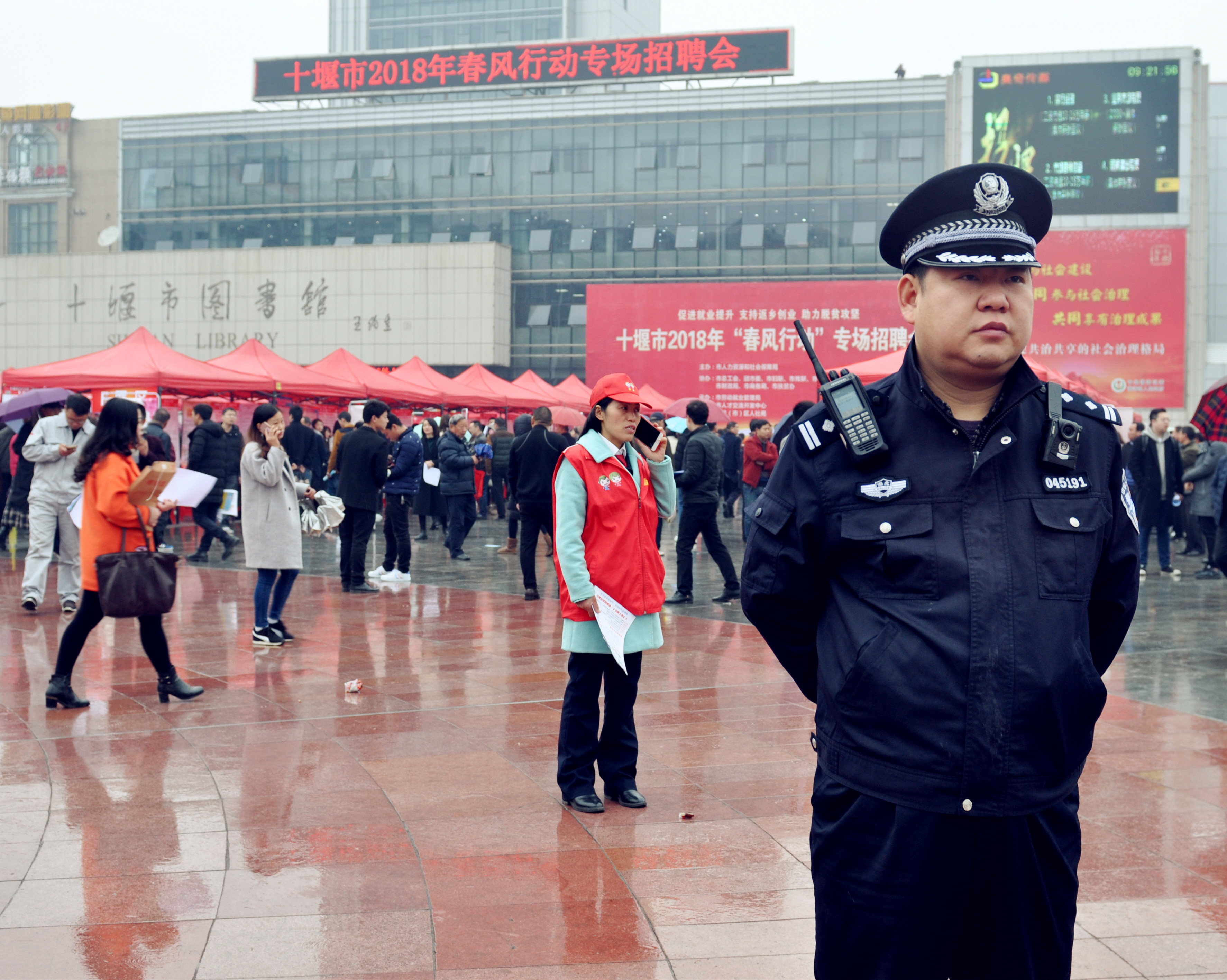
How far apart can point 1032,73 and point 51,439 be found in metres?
41.6

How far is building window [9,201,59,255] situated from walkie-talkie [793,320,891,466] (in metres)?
64.9

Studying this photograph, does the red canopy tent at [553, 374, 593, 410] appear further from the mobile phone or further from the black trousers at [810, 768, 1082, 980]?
the black trousers at [810, 768, 1082, 980]

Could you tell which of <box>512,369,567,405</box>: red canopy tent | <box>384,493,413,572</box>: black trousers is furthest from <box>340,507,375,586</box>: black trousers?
<box>512,369,567,405</box>: red canopy tent

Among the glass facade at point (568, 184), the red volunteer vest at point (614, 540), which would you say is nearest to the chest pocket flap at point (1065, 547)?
the red volunteer vest at point (614, 540)

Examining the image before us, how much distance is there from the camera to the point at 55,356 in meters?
54.2

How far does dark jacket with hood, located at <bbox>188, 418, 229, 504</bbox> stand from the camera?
15203mm

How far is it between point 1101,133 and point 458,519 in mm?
36156

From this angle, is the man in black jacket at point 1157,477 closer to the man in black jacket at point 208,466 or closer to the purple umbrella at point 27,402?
the man in black jacket at point 208,466

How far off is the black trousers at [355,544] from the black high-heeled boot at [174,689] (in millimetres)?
5105

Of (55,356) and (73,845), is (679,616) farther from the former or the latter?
(55,356)

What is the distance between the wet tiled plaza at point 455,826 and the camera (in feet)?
11.8

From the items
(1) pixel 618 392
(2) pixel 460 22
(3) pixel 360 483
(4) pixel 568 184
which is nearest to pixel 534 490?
(3) pixel 360 483

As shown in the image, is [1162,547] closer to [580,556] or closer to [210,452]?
[210,452]

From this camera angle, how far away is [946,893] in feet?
6.75
